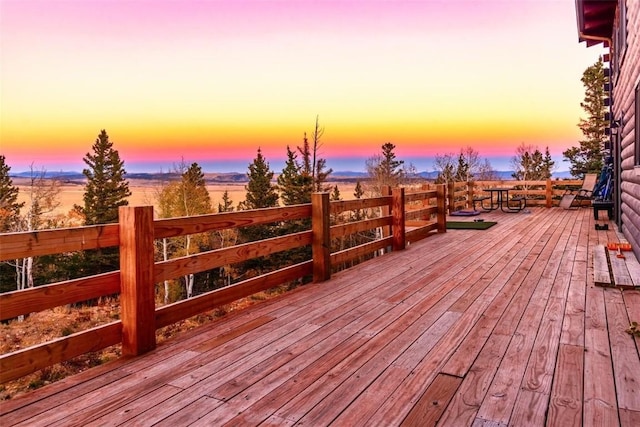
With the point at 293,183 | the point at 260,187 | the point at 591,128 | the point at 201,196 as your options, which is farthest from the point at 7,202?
the point at 591,128

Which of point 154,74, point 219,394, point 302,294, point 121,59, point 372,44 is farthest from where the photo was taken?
point 154,74

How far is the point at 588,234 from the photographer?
279 inches

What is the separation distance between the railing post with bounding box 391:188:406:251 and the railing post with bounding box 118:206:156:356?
399 centimetres

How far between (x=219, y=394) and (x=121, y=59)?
20886mm

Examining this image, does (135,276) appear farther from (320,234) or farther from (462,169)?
(462,169)

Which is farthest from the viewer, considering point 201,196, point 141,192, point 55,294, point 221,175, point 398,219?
point 221,175

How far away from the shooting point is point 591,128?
26891 millimetres

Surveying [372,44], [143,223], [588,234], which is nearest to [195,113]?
[372,44]

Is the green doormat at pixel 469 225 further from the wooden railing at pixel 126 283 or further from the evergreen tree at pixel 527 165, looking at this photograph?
the evergreen tree at pixel 527 165

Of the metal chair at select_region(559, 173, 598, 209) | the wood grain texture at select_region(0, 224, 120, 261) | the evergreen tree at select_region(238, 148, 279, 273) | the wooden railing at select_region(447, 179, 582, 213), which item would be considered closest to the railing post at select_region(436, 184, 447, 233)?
the wooden railing at select_region(447, 179, 582, 213)

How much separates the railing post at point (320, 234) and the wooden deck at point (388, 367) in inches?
12.4

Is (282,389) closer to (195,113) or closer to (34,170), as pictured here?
(34,170)

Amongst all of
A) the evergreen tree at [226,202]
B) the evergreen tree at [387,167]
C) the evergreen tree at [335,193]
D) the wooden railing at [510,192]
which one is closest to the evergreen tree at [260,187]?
the evergreen tree at [226,202]

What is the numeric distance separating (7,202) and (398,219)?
96.7 feet
